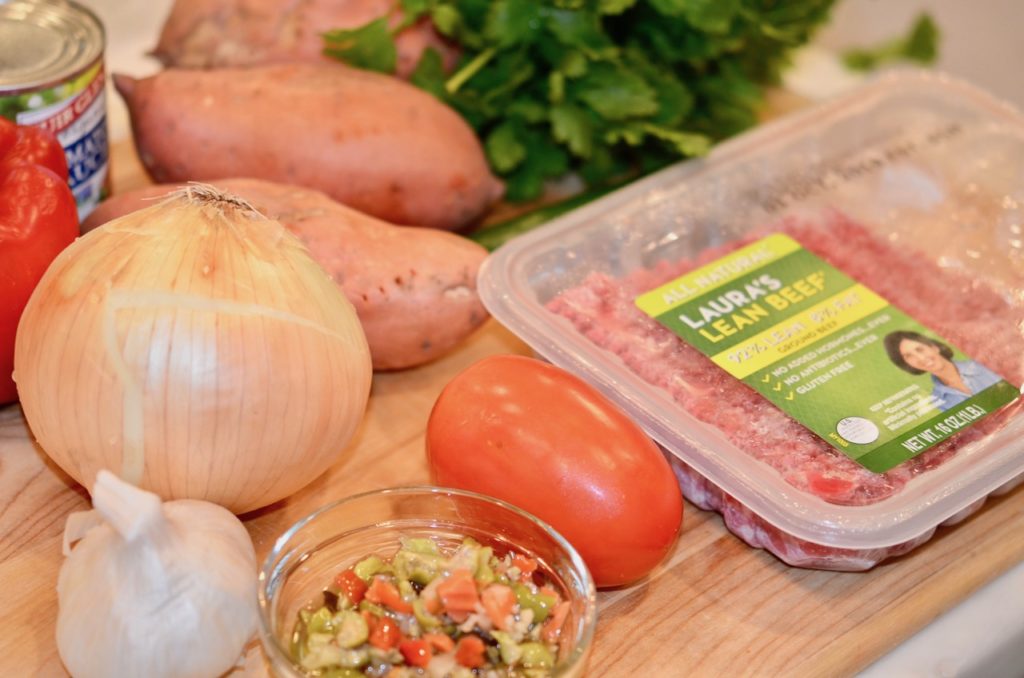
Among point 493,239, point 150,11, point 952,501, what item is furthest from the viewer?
point 150,11

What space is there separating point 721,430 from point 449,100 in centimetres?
64

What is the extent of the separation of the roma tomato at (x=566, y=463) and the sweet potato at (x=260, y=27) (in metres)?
0.62

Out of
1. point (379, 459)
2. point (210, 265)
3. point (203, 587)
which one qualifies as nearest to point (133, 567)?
point (203, 587)

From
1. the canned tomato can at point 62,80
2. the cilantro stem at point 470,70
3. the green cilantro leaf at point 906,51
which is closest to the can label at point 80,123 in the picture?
the canned tomato can at point 62,80

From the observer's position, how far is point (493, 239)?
58.2 inches

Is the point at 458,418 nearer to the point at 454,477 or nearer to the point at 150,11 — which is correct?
the point at 454,477

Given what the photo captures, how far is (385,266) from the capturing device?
4.09 ft

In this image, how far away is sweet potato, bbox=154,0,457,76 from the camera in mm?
1524

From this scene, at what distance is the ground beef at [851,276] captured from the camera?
1.10 metres

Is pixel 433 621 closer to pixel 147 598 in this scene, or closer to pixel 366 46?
pixel 147 598

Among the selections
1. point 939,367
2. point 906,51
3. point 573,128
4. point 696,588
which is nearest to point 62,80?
point 573,128

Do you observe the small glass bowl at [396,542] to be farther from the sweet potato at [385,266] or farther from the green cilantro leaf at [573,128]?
the green cilantro leaf at [573,128]

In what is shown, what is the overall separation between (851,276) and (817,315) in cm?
10

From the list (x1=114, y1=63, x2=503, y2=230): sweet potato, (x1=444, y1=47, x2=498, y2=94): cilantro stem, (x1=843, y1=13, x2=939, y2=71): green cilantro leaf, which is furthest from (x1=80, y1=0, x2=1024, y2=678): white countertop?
(x1=444, y1=47, x2=498, y2=94): cilantro stem
